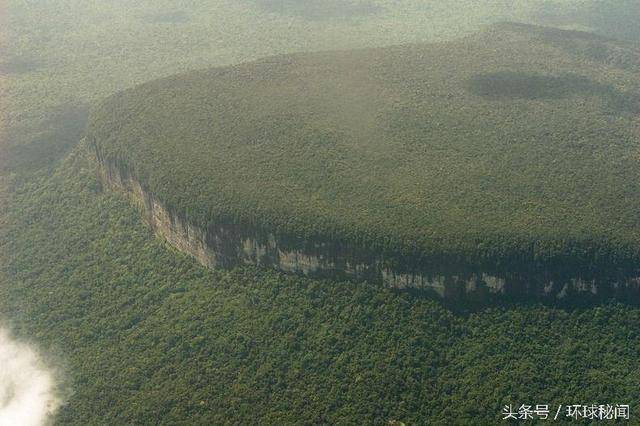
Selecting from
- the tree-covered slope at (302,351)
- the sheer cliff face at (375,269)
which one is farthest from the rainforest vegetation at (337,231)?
the sheer cliff face at (375,269)

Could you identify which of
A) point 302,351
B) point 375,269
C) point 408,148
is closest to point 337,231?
point 375,269

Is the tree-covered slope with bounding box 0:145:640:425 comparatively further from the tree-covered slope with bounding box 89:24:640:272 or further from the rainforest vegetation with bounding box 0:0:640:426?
the tree-covered slope with bounding box 89:24:640:272

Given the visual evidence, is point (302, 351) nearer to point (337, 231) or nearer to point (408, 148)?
point (337, 231)

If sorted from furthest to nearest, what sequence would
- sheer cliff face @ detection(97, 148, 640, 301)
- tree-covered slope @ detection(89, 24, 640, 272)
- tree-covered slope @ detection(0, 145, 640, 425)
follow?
tree-covered slope @ detection(89, 24, 640, 272) → sheer cliff face @ detection(97, 148, 640, 301) → tree-covered slope @ detection(0, 145, 640, 425)

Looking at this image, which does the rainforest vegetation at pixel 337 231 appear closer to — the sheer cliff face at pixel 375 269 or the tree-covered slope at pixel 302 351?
the tree-covered slope at pixel 302 351

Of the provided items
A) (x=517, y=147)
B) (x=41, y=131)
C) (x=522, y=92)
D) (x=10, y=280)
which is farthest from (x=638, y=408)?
(x=41, y=131)

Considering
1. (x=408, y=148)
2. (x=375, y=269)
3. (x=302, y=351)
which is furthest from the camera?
(x=408, y=148)

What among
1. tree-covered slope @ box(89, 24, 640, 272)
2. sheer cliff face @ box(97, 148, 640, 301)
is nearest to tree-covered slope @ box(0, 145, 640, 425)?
sheer cliff face @ box(97, 148, 640, 301)
